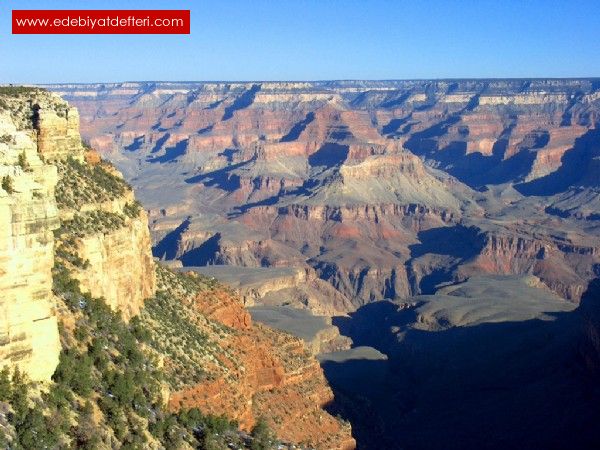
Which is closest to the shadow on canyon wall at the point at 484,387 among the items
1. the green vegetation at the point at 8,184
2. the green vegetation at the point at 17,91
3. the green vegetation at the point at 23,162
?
the green vegetation at the point at 17,91

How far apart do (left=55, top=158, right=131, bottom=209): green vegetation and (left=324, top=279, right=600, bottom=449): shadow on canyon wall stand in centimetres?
2609

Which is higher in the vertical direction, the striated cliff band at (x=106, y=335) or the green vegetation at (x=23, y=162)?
the green vegetation at (x=23, y=162)

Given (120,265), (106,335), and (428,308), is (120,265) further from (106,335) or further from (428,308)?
(428,308)

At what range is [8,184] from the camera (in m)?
20.5

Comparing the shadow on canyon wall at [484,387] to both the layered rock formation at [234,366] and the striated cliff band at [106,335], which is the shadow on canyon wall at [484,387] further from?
the striated cliff band at [106,335]

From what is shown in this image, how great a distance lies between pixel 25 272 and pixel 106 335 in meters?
8.30

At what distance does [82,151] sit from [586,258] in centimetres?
14235

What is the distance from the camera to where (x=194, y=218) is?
19788cm

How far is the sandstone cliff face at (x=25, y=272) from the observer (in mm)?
20234

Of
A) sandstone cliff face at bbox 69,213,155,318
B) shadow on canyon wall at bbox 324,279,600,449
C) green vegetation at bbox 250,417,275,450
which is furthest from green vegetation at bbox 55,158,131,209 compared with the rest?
shadow on canyon wall at bbox 324,279,600,449

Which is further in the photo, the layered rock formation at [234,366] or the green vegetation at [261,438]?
the layered rock formation at [234,366]

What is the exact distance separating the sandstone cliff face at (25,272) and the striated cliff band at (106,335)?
3cm

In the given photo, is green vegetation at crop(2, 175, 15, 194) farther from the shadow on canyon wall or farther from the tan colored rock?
the shadow on canyon wall

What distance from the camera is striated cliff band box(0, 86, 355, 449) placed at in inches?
820
